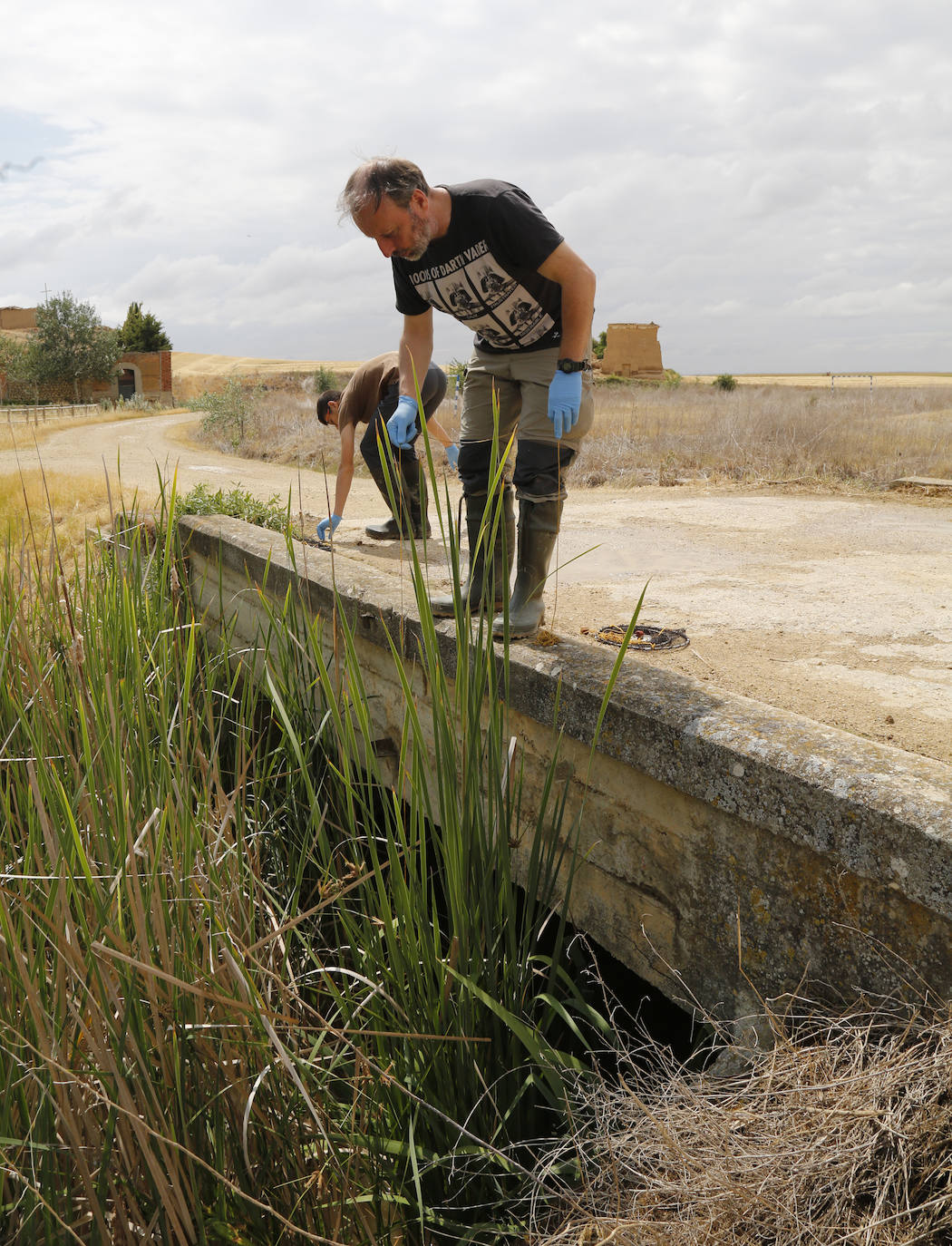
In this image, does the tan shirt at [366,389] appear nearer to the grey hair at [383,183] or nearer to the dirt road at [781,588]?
the dirt road at [781,588]

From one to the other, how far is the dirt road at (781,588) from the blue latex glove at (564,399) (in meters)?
0.46

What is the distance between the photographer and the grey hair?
254cm

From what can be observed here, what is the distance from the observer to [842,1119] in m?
1.31

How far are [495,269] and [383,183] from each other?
40 cm

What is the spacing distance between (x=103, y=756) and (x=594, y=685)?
41.1 inches

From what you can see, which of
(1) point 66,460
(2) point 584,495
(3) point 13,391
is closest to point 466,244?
(2) point 584,495

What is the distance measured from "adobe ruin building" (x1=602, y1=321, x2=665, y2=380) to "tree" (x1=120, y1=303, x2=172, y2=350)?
1065 inches

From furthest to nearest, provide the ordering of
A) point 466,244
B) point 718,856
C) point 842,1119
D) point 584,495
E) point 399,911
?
point 584,495 → point 466,244 → point 718,856 → point 399,911 → point 842,1119

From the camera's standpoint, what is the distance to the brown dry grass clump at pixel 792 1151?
1.23m

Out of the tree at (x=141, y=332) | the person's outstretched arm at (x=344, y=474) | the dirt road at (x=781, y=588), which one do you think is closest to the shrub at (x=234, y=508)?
the person's outstretched arm at (x=344, y=474)

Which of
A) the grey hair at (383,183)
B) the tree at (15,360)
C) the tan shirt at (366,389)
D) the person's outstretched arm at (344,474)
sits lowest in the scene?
the person's outstretched arm at (344,474)

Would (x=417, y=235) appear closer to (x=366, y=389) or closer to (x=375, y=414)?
(x=375, y=414)

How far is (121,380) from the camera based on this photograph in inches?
1909

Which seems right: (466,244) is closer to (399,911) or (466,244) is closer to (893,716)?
(893,716)
